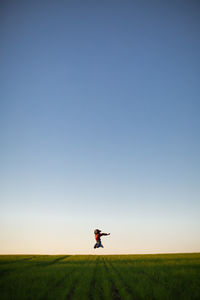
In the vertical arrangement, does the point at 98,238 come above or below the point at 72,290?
above

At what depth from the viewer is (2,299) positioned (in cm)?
739

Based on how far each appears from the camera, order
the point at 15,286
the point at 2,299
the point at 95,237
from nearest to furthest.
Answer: the point at 2,299 < the point at 15,286 < the point at 95,237

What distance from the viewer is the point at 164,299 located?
6887mm

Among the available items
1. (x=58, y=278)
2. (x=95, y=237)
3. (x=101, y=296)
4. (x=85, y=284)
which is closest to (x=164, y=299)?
(x=101, y=296)

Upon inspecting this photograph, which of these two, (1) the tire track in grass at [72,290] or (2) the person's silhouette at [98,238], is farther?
(2) the person's silhouette at [98,238]

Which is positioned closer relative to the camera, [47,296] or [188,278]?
[47,296]

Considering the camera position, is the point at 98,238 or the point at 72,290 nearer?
the point at 72,290

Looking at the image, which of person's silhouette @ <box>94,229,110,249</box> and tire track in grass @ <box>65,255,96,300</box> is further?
person's silhouette @ <box>94,229,110,249</box>

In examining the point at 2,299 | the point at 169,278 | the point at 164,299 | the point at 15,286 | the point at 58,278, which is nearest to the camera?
the point at 164,299

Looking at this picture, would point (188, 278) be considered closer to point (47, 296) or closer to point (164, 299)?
point (164, 299)

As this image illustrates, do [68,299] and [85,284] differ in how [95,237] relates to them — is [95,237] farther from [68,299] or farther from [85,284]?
[68,299]

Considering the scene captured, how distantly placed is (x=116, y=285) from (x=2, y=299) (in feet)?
15.4

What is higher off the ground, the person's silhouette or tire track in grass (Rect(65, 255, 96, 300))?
the person's silhouette

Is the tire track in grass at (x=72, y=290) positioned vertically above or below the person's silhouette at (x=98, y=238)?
below
